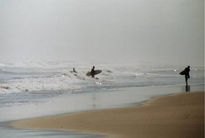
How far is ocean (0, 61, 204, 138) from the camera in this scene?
254 centimetres

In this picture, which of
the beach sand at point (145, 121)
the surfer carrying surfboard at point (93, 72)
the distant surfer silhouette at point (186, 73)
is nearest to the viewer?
the beach sand at point (145, 121)

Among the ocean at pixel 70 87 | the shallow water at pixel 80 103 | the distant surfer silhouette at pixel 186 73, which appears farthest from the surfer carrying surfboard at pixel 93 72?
the distant surfer silhouette at pixel 186 73

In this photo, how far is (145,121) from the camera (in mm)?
2820

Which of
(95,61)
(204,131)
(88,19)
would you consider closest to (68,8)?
(88,19)

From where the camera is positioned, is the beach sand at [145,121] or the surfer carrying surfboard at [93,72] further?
the surfer carrying surfboard at [93,72]

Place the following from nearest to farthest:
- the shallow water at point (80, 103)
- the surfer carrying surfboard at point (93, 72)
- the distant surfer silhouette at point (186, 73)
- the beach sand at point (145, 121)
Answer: the shallow water at point (80, 103), the beach sand at point (145, 121), the surfer carrying surfboard at point (93, 72), the distant surfer silhouette at point (186, 73)

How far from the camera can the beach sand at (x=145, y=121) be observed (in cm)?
260

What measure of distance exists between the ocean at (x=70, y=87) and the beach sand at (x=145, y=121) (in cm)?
5

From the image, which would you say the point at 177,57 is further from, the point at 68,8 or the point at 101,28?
the point at 68,8

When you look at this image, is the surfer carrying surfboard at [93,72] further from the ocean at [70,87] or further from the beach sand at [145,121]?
the beach sand at [145,121]

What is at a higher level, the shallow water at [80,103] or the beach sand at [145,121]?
the shallow water at [80,103]

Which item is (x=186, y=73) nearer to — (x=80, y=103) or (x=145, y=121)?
(x=145, y=121)

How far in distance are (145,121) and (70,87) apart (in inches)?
25.4

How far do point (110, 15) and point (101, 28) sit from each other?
14 cm
